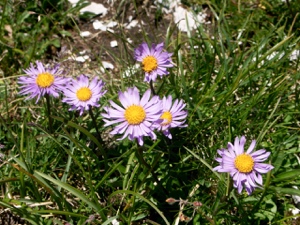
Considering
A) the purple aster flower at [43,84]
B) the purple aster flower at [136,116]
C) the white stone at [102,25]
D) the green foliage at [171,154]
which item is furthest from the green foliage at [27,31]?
the purple aster flower at [136,116]

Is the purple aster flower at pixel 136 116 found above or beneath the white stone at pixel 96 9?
beneath

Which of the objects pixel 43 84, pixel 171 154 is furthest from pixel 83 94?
pixel 171 154

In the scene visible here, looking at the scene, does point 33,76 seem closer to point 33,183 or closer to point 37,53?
point 33,183

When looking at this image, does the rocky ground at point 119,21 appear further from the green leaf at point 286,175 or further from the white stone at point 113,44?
the green leaf at point 286,175

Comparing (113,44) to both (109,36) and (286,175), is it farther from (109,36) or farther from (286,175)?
(286,175)

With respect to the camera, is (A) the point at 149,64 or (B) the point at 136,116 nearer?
(B) the point at 136,116

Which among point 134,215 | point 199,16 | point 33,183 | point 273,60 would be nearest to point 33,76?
point 33,183
